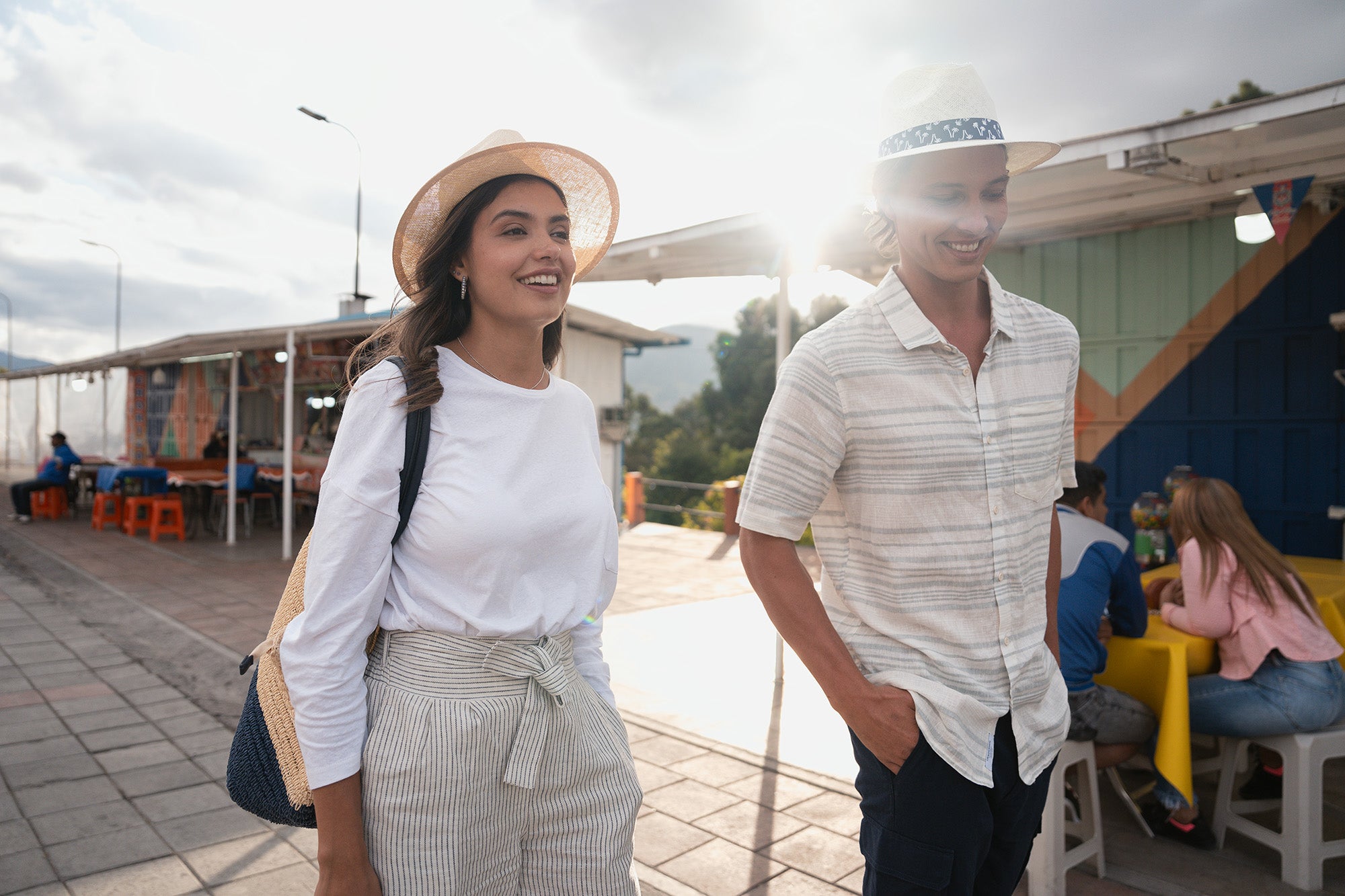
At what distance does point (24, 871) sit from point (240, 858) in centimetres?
69

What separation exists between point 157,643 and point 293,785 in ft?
20.0

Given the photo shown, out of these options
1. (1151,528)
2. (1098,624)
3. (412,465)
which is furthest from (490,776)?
(1151,528)

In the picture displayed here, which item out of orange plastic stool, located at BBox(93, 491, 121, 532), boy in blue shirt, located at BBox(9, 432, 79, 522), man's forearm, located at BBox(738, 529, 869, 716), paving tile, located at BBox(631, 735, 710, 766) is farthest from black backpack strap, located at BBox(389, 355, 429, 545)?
boy in blue shirt, located at BBox(9, 432, 79, 522)

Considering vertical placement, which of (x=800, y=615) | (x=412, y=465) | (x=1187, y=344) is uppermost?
(x=1187, y=344)

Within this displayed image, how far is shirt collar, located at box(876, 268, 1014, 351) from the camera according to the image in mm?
1496

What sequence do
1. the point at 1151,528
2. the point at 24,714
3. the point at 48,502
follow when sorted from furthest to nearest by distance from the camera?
the point at 48,502 < the point at 1151,528 < the point at 24,714

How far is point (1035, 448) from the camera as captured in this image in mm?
1561

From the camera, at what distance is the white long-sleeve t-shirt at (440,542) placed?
1.25 m

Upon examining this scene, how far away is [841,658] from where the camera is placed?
1.42m

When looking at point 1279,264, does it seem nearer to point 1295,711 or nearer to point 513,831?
point 1295,711

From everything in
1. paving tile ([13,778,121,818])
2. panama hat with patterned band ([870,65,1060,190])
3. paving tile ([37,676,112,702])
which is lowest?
paving tile ([37,676,112,702])

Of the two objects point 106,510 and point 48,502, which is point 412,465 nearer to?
point 106,510

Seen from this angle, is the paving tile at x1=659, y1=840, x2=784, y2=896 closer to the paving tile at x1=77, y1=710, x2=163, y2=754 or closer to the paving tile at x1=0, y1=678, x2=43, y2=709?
the paving tile at x1=77, y1=710, x2=163, y2=754

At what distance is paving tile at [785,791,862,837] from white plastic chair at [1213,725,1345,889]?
54.5 inches
